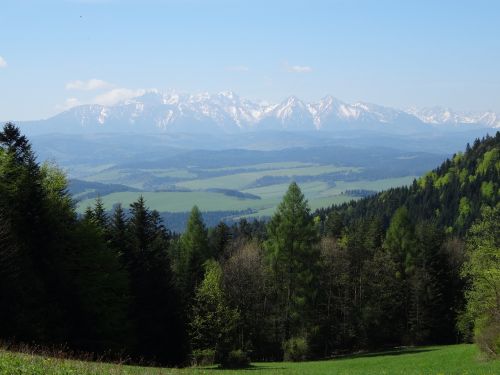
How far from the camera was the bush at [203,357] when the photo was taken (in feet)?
157

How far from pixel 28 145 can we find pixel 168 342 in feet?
57.3

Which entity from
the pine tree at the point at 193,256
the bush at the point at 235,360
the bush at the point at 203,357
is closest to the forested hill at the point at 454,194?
the pine tree at the point at 193,256

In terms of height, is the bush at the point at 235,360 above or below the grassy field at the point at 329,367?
below

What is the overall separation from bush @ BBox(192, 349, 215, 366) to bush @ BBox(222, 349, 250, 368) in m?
2.10

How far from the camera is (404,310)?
66125 millimetres

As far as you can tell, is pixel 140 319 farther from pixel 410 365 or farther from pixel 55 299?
pixel 410 365

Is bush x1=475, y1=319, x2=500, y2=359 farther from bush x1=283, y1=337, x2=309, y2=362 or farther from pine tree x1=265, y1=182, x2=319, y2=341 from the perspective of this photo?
bush x1=283, y1=337, x2=309, y2=362

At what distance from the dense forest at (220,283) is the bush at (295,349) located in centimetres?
11

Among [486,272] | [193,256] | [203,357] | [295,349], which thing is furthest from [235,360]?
[486,272]

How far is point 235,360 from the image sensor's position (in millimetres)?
45500

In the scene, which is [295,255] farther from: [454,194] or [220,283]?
[454,194]

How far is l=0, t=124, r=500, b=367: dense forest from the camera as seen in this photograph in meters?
33.2

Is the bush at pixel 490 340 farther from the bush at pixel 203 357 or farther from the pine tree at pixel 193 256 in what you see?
the pine tree at pixel 193 256

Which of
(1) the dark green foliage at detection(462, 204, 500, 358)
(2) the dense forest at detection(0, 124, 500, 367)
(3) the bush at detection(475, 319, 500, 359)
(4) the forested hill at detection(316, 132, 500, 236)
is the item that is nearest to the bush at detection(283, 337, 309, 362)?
(2) the dense forest at detection(0, 124, 500, 367)
